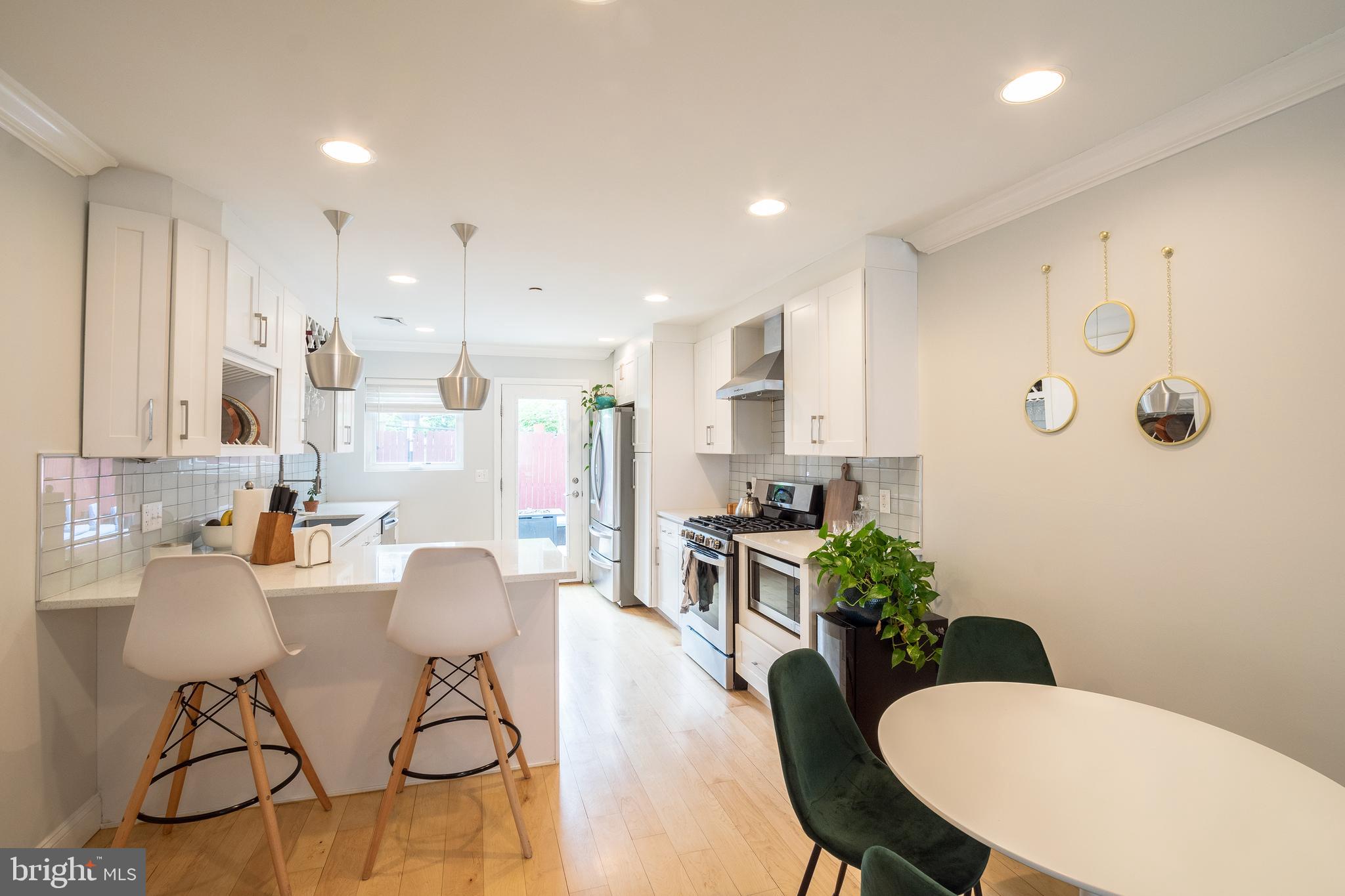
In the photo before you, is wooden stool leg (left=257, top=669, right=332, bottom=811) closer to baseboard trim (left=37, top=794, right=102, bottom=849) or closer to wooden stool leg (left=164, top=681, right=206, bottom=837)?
wooden stool leg (left=164, top=681, right=206, bottom=837)

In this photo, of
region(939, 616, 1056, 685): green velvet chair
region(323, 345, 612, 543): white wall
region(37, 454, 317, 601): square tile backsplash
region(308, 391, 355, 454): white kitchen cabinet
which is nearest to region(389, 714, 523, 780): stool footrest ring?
region(37, 454, 317, 601): square tile backsplash

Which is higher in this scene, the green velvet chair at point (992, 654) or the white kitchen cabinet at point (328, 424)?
the white kitchen cabinet at point (328, 424)

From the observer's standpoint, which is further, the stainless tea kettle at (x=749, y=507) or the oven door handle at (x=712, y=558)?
the stainless tea kettle at (x=749, y=507)

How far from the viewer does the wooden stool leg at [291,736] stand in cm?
215

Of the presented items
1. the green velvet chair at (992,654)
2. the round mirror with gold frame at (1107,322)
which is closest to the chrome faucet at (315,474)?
the green velvet chair at (992,654)

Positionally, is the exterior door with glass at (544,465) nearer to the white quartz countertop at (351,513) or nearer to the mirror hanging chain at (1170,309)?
the white quartz countertop at (351,513)

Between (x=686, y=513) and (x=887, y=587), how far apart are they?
7.48 ft

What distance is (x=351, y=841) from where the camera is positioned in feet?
7.06

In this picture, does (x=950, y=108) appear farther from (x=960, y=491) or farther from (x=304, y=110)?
→ (x=304, y=110)

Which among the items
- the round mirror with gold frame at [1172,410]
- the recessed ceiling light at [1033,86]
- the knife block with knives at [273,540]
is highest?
the recessed ceiling light at [1033,86]

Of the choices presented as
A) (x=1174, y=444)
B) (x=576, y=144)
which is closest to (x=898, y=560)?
(x=1174, y=444)

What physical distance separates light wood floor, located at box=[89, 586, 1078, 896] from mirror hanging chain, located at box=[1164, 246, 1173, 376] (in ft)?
5.52

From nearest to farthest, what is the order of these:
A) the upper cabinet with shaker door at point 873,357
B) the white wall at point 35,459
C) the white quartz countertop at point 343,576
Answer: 1. the white wall at point 35,459
2. the white quartz countertop at point 343,576
3. the upper cabinet with shaker door at point 873,357

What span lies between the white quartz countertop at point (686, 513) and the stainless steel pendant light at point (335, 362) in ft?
7.78
